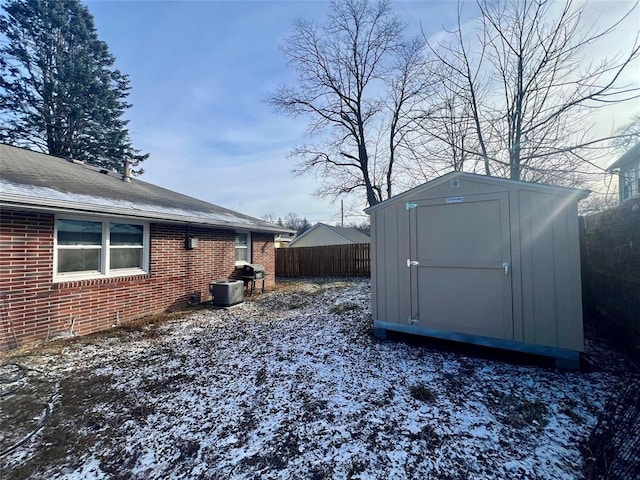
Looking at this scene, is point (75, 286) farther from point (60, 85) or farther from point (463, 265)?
point (60, 85)

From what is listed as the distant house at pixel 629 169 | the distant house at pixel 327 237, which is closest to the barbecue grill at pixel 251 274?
the distant house at pixel 629 169

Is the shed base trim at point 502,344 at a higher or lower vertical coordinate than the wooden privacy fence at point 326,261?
lower

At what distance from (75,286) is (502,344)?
7.19 metres

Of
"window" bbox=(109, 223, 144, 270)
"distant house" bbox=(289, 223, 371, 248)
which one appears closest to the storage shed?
"window" bbox=(109, 223, 144, 270)

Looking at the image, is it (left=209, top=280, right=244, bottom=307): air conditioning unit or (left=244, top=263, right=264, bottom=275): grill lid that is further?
(left=244, top=263, right=264, bottom=275): grill lid

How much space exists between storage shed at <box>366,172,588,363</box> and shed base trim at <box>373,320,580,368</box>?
0.01m

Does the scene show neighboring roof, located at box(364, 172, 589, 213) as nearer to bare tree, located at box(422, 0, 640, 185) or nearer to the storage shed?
the storage shed

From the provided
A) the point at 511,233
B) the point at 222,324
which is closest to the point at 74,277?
the point at 222,324

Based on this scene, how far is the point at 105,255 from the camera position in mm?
5699

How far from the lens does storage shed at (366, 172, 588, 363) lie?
362 cm

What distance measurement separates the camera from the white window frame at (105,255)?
4988mm

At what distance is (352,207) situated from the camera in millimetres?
18359

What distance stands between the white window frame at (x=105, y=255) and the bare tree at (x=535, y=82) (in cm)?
786

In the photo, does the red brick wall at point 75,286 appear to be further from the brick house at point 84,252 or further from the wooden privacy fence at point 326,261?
the wooden privacy fence at point 326,261
